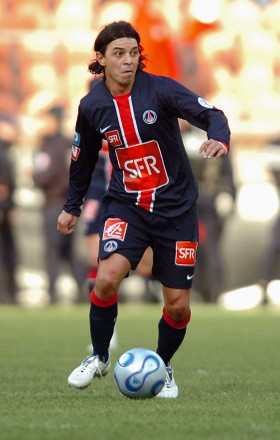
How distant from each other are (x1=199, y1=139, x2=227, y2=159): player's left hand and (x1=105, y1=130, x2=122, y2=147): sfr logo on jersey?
26.2 inches

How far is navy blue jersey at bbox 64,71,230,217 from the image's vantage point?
7195 mm

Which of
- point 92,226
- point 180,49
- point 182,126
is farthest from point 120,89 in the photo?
point 180,49

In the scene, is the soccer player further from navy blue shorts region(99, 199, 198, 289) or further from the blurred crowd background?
the blurred crowd background

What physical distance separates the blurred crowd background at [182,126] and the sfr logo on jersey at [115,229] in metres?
9.46

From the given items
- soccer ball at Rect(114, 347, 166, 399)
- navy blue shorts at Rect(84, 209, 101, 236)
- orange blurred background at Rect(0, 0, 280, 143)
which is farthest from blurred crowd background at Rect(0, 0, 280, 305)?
soccer ball at Rect(114, 347, 166, 399)

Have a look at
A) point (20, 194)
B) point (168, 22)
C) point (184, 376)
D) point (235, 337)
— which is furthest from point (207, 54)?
point (184, 376)

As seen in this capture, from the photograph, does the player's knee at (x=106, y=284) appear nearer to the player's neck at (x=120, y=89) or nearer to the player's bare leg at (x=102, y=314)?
the player's bare leg at (x=102, y=314)

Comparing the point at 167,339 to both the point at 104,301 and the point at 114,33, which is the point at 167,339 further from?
the point at 114,33

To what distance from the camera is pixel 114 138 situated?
7246mm

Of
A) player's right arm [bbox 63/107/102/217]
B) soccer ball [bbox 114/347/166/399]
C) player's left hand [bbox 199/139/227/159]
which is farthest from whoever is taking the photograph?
player's right arm [bbox 63/107/102/217]

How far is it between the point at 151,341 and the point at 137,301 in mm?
6814

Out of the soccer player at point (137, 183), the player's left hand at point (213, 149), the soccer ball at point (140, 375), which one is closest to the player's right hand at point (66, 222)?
the soccer player at point (137, 183)

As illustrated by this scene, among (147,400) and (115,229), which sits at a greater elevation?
(115,229)

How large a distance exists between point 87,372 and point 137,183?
3.74 feet
